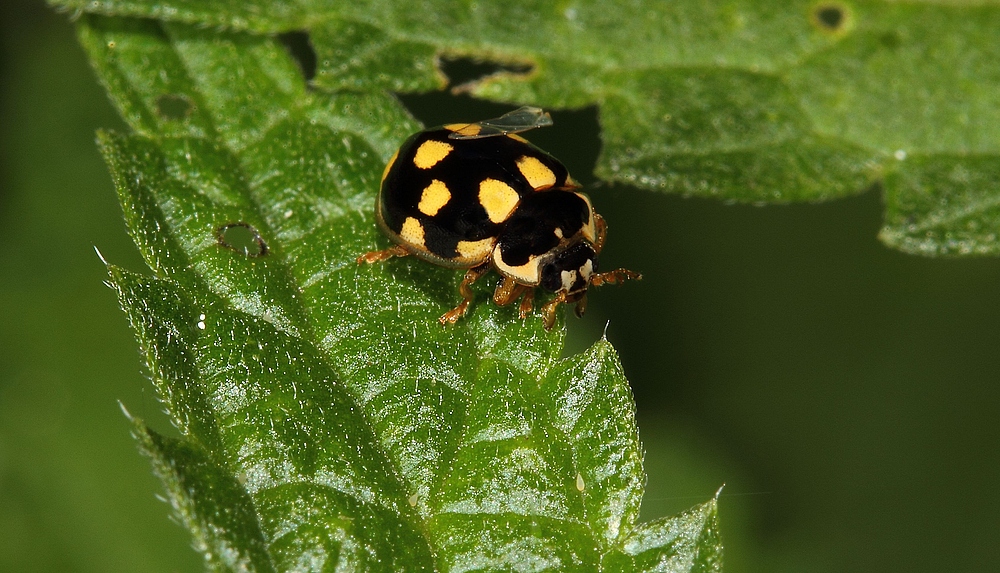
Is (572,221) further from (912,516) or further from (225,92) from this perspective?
(912,516)

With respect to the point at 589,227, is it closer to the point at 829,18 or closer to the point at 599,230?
the point at 599,230

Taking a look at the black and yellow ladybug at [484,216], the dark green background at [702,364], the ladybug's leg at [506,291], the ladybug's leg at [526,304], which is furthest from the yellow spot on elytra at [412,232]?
the dark green background at [702,364]

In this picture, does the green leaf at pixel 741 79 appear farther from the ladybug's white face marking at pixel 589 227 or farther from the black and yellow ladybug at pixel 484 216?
the black and yellow ladybug at pixel 484 216

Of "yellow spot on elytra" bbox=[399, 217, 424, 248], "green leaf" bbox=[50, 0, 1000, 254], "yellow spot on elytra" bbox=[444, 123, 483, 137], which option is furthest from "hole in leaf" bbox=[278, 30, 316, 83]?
"yellow spot on elytra" bbox=[399, 217, 424, 248]

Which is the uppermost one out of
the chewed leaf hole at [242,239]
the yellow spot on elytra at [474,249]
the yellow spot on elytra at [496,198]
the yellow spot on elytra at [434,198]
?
the chewed leaf hole at [242,239]

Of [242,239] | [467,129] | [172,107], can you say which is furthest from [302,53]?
[242,239]

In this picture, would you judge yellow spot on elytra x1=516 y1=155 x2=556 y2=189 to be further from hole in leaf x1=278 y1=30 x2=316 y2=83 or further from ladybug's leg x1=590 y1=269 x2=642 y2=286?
hole in leaf x1=278 y1=30 x2=316 y2=83
